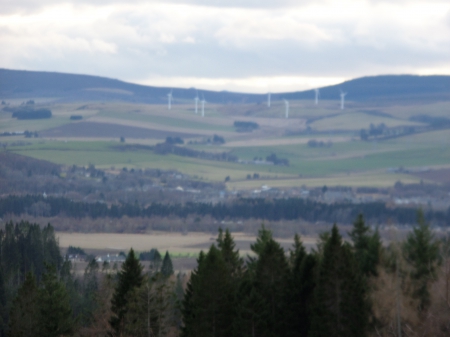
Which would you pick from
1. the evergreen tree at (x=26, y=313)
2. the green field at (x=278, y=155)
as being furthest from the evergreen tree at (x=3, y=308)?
the green field at (x=278, y=155)

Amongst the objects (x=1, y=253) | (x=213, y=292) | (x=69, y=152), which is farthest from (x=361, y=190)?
(x=213, y=292)

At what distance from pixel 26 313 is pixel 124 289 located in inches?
262

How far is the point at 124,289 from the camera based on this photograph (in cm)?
4103

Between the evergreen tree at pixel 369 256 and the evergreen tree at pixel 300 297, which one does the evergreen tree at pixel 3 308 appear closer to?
the evergreen tree at pixel 300 297

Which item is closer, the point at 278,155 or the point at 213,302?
the point at 213,302

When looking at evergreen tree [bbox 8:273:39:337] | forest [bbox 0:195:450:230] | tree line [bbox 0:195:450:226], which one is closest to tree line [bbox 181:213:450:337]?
evergreen tree [bbox 8:273:39:337]

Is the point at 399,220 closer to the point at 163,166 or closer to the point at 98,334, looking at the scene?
the point at 98,334

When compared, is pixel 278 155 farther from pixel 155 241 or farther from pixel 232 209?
pixel 155 241

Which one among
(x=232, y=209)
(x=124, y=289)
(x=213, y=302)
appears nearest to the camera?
(x=213, y=302)

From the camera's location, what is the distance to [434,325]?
31672mm

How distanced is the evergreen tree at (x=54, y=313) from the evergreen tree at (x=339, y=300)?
613 inches

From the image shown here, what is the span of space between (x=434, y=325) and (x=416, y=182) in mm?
104620

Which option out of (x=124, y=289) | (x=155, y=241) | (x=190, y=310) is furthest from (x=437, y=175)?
(x=190, y=310)

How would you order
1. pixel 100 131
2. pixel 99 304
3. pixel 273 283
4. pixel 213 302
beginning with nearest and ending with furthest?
pixel 273 283
pixel 213 302
pixel 99 304
pixel 100 131
